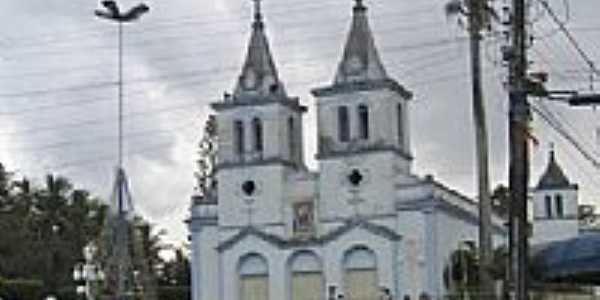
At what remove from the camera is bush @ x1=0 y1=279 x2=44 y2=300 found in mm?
64375

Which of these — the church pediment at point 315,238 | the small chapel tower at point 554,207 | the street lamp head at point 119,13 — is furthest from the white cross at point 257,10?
the street lamp head at point 119,13

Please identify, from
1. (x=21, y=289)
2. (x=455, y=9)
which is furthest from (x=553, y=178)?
(x=455, y=9)

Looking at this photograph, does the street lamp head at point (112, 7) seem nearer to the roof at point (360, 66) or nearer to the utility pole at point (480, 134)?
the utility pole at point (480, 134)

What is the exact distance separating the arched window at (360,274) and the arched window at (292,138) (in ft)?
25.7

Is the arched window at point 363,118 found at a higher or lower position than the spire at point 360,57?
lower

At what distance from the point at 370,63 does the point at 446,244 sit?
10411 millimetres

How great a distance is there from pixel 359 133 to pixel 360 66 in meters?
3.56

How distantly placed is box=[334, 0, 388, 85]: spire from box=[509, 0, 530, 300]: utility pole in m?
49.5

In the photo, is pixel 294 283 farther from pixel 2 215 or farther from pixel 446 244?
pixel 2 215

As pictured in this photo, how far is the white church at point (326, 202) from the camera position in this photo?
2795 inches

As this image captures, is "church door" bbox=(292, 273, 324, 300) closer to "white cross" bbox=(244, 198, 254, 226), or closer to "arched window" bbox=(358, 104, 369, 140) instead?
"white cross" bbox=(244, 198, 254, 226)

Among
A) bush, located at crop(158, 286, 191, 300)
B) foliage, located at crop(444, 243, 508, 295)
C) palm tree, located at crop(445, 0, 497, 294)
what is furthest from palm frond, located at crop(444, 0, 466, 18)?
bush, located at crop(158, 286, 191, 300)

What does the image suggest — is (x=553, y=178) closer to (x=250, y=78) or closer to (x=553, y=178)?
(x=553, y=178)

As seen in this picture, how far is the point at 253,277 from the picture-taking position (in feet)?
246
